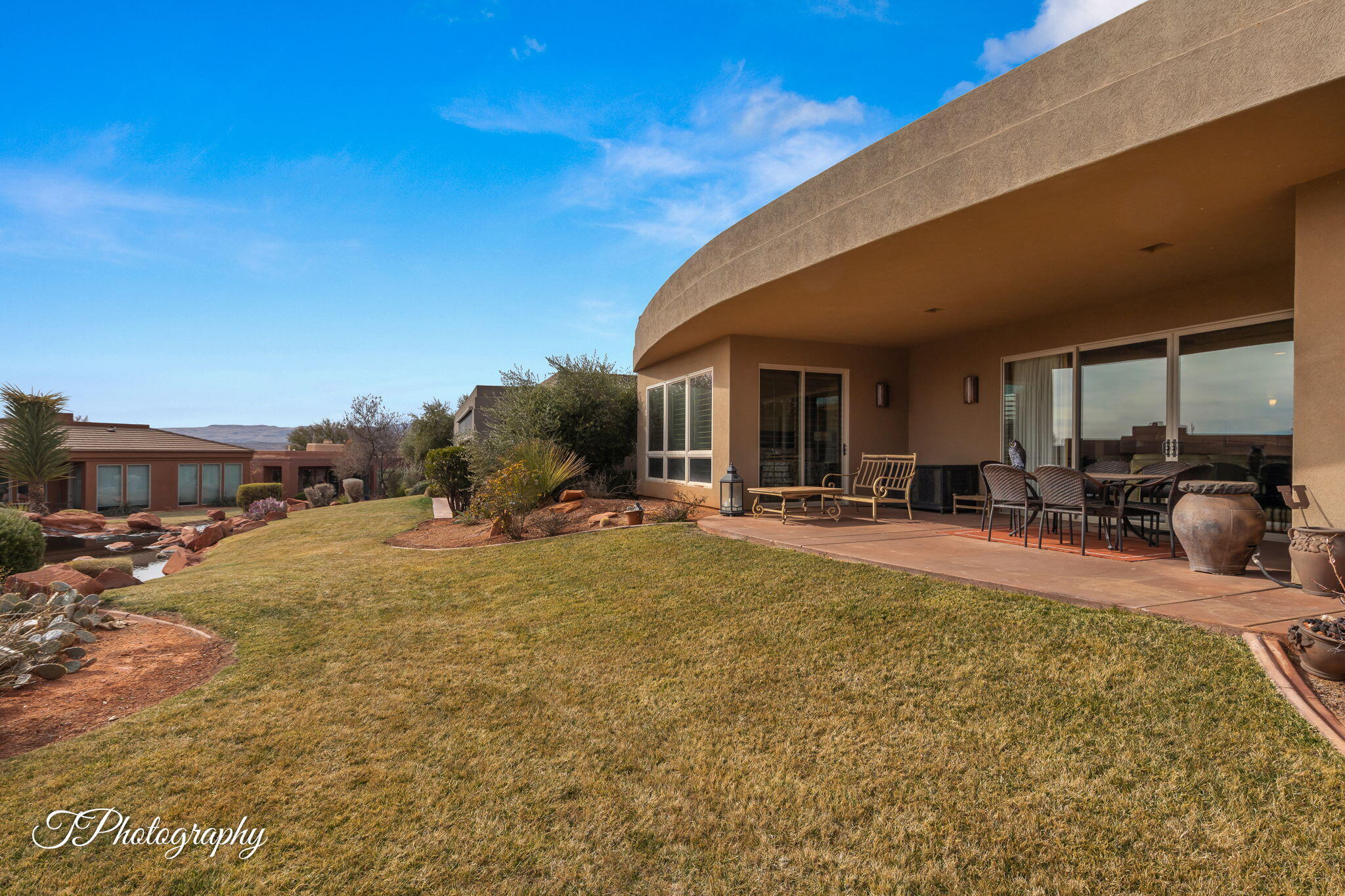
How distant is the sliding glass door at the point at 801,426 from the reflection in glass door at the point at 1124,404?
3.42 meters

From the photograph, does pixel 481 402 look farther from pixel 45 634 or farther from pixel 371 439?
pixel 45 634

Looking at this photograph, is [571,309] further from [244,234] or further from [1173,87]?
[1173,87]

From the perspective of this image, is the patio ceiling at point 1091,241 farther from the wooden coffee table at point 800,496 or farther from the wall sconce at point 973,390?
the wooden coffee table at point 800,496

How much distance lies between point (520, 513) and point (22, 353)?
125 feet

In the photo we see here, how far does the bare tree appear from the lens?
28734mm

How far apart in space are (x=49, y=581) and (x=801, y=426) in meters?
9.30

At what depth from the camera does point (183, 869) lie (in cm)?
218

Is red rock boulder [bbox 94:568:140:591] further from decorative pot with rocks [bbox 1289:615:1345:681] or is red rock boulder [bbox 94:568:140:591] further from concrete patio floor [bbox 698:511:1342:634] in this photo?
decorative pot with rocks [bbox 1289:615:1345:681]

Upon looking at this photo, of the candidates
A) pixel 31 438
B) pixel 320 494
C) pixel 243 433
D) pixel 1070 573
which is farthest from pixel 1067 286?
pixel 243 433

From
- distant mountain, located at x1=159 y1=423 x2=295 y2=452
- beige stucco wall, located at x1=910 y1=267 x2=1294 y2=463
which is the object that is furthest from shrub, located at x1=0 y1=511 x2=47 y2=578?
distant mountain, located at x1=159 y1=423 x2=295 y2=452

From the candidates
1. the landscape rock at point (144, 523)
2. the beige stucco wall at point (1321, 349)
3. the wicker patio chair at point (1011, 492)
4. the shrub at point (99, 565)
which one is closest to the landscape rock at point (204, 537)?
the shrub at point (99, 565)

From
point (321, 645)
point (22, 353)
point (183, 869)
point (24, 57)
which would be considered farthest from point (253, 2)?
point (22, 353)

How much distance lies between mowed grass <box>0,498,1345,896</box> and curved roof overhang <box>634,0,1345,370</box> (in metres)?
2.86

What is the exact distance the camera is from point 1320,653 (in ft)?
9.20
